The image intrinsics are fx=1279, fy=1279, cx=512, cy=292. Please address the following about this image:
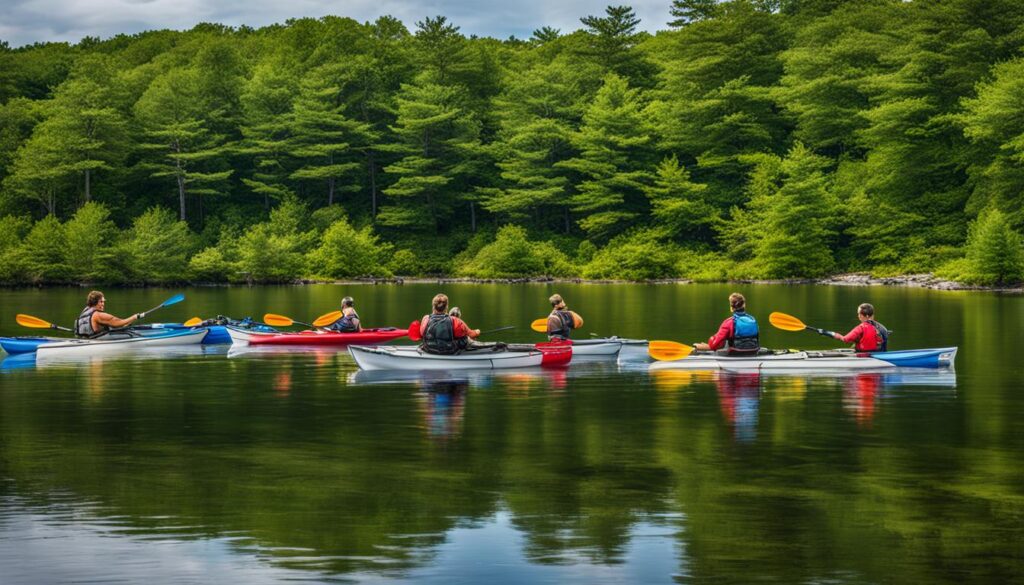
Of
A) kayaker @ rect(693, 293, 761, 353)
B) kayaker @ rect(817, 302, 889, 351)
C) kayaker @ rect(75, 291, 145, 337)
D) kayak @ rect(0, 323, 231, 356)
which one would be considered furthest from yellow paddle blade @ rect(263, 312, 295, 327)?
kayaker @ rect(817, 302, 889, 351)

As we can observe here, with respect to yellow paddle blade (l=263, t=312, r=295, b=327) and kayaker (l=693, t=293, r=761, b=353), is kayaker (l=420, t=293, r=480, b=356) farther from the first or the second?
yellow paddle blade (l=263, t=312, r=295, b=327)

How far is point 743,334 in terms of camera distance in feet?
76.1

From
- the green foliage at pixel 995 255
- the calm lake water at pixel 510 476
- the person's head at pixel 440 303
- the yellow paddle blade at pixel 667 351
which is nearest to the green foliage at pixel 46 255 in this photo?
the calm lake water at pixel 510 476

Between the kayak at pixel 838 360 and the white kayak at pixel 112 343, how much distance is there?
1333cm

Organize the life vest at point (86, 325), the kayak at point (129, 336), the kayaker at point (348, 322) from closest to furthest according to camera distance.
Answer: the kayak at point (129, 336) → the life vest at point (86, 325) → the kayaker at point (348, 322)

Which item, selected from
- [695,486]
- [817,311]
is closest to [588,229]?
[817,311]

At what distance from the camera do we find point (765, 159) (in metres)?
70.2

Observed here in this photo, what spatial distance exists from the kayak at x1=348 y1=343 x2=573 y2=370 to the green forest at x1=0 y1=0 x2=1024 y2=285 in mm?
37787

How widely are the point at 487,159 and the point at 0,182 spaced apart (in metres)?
29.4

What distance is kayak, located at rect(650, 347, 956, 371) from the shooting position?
2339 cm

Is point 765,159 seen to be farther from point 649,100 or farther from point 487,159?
point 487,159

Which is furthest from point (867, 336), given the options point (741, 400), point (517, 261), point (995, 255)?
point (517, 261)

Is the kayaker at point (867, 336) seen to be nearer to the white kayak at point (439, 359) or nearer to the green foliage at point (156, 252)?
the white kayak at point (439, 359)

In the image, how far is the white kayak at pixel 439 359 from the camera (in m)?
23.9
